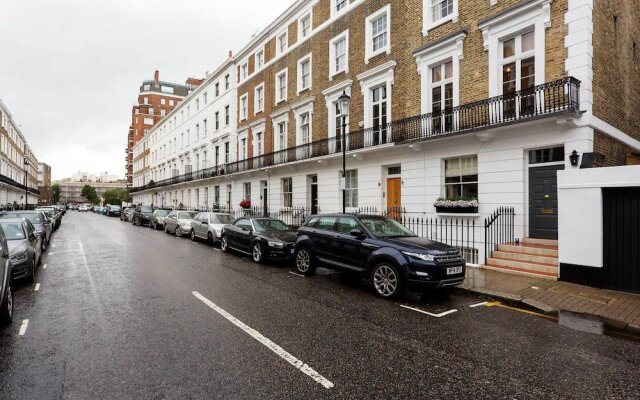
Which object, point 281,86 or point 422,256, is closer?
point 422,256

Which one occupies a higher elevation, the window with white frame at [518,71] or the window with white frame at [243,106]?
the window with white frame at [243,106]

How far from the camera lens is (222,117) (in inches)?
1262

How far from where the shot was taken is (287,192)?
22562mm

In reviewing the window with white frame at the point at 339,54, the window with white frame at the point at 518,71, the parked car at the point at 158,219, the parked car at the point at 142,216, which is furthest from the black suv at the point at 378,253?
the parked car at the point at 142,216

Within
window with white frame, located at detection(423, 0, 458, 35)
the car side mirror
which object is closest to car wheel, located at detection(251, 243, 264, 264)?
the car side mirror

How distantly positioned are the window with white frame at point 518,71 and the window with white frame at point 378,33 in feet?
18.0

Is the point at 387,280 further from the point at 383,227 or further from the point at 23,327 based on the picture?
the point at 23,327

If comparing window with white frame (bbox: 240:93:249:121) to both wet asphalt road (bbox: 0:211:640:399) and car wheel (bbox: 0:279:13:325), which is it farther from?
car wheel (bbox: 0:279:13:325)

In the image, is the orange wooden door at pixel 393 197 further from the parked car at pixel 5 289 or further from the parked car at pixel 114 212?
the parked car at pixel 114 212

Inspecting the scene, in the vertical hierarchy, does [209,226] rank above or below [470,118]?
below

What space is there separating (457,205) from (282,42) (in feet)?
58.3

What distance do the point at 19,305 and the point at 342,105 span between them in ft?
32.2

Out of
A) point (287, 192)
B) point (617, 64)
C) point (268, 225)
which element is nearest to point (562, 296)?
point (268, 225)

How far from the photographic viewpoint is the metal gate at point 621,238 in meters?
7.58
